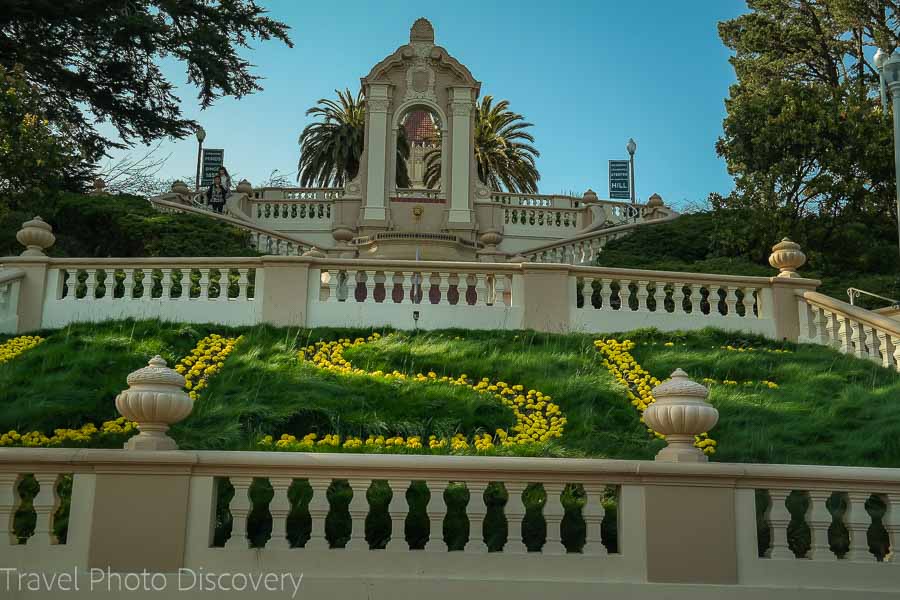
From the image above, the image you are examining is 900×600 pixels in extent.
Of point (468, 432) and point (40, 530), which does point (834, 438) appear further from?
point (40, 530)

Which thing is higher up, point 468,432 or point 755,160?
point 755,160

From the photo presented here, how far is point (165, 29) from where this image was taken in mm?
23031

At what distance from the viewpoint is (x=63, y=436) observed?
8648 mm

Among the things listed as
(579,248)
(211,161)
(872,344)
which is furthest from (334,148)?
(872,344)

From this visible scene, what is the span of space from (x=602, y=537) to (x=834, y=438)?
3330mm

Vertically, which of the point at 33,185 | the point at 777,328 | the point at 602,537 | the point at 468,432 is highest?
the point at 33,185

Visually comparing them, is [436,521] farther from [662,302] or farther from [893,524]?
[662,302]

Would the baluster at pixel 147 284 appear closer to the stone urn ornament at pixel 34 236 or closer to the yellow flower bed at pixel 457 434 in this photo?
the stone urn ornament at pixel 34 236

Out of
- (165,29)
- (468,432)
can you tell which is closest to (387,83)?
(165,29)

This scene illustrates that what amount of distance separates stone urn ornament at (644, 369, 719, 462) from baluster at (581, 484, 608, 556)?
1.89 ft

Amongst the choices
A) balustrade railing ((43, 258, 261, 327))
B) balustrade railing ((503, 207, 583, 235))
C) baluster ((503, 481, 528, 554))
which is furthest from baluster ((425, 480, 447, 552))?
balustrade railing ((503, 207, 583, 235))

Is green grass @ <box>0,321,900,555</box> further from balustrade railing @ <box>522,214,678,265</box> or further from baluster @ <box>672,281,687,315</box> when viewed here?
balustrade railing @ <box>522,214,678,265</box>

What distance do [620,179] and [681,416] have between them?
126 feet

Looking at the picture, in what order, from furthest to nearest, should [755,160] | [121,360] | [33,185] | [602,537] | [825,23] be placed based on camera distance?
[825,23] → [755,160] → [33,185] → [121,360] → [602,537]
